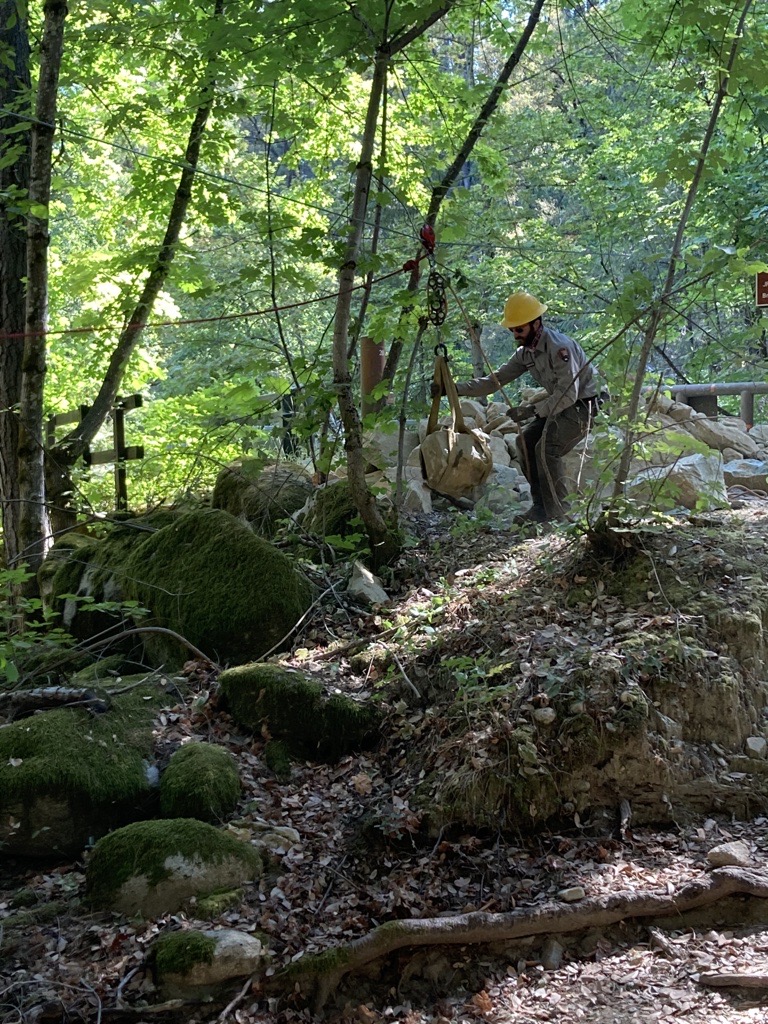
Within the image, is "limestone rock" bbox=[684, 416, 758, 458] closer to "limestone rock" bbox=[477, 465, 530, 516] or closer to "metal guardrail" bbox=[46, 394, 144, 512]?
"limestone rock" bbox=[477, 465, 530, 516]

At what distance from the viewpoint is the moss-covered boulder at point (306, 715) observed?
4.52 meters

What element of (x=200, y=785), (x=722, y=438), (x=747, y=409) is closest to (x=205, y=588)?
(x=200, y=785)

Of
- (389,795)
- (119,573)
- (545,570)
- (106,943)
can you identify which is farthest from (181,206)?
(106,943)

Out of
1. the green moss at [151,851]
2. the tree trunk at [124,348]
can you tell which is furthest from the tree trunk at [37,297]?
the green moss at [151,851]

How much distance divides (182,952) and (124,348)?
5.54 m

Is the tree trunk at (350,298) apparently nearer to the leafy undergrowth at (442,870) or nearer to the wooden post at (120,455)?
the leafy undergrowth at (442,870)

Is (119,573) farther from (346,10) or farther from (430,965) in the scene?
(346,10)

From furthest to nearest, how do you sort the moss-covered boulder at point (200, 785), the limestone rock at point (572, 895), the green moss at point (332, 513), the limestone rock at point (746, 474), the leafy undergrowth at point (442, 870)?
1. the limestone rock at point (746, 474)
2. the green moss at point (332, 513)
3. the moss-covered boulder at point (200, 785)
4. the limestone rock at point (572, 895)
5. the leafy undergrowth at point (442, 870)

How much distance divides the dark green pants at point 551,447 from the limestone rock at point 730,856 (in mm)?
3362

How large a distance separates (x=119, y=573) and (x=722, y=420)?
6.92 meters

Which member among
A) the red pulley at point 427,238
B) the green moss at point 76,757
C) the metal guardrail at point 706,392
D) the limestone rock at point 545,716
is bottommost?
the green moss at point 76,757

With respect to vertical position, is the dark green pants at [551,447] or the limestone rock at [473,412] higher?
the limestone rock at [473,412]

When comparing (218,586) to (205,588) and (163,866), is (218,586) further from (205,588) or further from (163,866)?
(163,866)

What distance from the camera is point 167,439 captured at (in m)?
9.27
